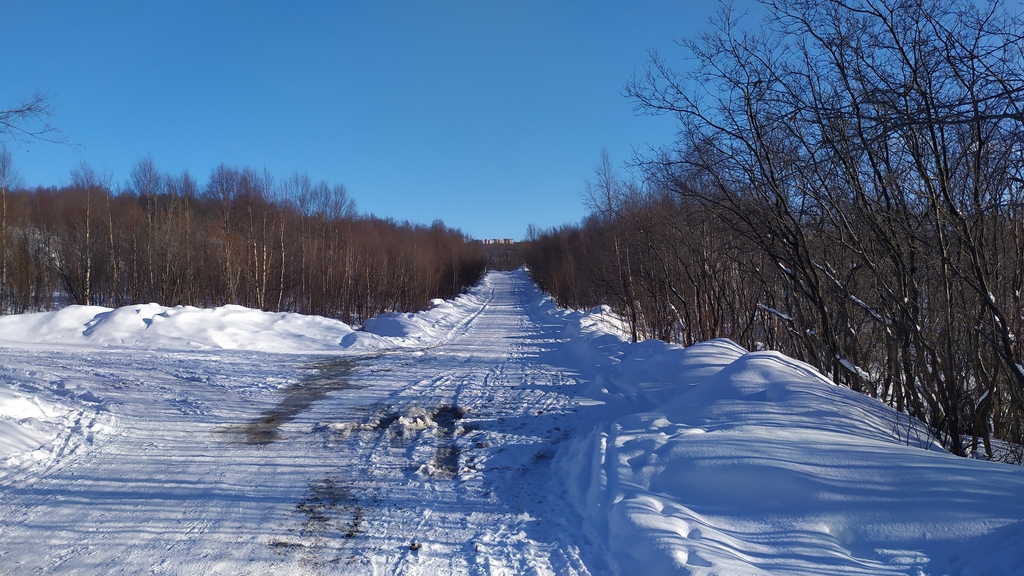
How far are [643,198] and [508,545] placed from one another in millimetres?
15873

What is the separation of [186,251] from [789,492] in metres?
35.0

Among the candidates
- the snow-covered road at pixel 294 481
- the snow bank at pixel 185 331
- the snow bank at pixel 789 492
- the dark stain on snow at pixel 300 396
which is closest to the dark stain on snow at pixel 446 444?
the snow-covered road at pixel 294 481

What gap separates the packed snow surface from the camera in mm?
3672

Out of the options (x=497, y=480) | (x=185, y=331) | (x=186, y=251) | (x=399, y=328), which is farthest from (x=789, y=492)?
(x=186, y=251)

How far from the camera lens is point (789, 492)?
164 inches

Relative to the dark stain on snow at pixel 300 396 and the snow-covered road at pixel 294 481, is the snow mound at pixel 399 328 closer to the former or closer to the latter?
the dark stain on snow at pixel 300 396

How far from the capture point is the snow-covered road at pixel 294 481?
388cm

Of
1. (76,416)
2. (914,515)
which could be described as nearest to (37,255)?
(76,416)

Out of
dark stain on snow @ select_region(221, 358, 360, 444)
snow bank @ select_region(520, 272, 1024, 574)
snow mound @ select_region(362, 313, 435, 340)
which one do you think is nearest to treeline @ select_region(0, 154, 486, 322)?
snow mound @ select_region(362, 313, 435, 340)

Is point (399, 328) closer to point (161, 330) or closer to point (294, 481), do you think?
point (161, 330)

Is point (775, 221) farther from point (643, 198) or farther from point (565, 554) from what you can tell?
point (643, 198)

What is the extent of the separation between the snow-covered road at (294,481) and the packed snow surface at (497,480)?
0.09 feet

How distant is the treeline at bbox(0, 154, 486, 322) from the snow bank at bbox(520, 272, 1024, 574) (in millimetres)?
27124

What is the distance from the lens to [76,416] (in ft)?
25.2
